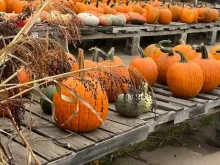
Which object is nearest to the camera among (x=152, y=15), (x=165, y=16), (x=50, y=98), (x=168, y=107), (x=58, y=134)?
(x=58, y=134)

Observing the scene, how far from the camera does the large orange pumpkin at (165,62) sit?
3539 millimetres

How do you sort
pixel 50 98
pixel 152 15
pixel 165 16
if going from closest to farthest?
1. pixel 50 98
2. pixel 152 15
3. pixel 165 16

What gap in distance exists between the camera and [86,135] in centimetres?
234

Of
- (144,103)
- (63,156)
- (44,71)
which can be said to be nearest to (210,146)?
(144,103)

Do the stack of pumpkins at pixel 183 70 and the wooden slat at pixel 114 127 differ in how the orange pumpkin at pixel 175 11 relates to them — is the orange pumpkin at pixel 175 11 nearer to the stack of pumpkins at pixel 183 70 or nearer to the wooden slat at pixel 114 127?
the stack of pumpkins at pixel 183 70

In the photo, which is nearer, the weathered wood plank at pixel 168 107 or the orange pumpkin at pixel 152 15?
the weathered wood plank at pixel 168 107

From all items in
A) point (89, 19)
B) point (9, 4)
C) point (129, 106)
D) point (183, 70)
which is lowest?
point (129, 106)

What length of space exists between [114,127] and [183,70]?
1009 millimetres

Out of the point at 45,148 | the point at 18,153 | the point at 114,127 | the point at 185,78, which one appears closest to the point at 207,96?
the point at 185,78

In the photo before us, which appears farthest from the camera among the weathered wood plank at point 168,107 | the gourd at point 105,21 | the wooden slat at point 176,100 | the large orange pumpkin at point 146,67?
the gourd at point 105,21

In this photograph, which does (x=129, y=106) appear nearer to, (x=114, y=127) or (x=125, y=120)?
(x=125, y=120)

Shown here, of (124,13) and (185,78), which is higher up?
(124,13)

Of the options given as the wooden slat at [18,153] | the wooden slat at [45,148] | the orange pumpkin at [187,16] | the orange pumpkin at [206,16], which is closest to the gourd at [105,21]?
the orange pumpkin at [187,16]

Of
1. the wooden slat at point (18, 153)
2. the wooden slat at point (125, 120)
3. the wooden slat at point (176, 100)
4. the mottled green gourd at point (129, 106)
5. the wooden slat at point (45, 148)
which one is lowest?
the wooden slat at point (176, 100)
